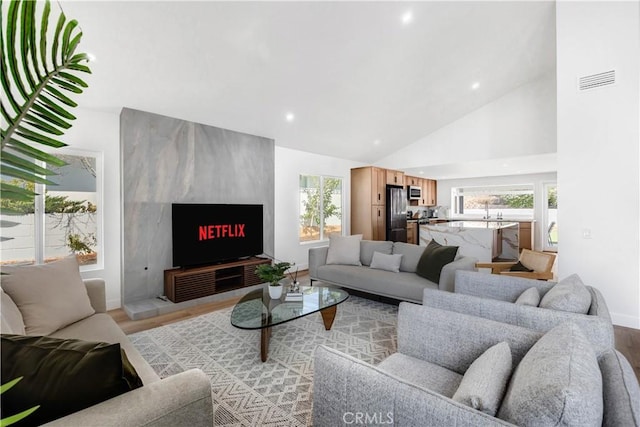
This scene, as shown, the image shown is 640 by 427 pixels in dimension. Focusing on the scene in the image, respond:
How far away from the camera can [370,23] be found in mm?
3211

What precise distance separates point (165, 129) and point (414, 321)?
3.81 meters

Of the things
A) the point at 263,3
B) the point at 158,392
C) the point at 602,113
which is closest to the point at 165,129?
the point at 263,3

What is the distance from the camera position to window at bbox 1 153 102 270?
128 inches

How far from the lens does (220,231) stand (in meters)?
4.45

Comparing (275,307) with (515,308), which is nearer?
(515,308)

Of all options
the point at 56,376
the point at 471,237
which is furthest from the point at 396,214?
the point at 56,376

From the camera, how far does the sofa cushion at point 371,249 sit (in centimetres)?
428

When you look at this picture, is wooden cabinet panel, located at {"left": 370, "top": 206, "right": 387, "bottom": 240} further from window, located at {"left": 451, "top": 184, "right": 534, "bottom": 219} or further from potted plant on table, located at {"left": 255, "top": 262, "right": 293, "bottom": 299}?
potted plant on table, located at {"left": 255, "top": 262, "right": 293, "bottom": 299}

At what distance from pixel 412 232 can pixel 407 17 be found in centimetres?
564

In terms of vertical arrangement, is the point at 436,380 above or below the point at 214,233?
below

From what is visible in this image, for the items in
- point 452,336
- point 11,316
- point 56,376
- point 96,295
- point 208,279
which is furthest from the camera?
point 208,279

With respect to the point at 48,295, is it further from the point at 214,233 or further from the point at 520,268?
the point at 520,268

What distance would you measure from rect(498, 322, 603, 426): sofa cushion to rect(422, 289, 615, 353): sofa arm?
38 centimetres

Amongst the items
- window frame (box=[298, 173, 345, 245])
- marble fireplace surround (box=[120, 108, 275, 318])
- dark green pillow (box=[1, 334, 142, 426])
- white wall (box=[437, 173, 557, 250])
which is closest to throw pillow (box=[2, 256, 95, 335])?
dark green pillow (box=[1, 334, 142, 426])
